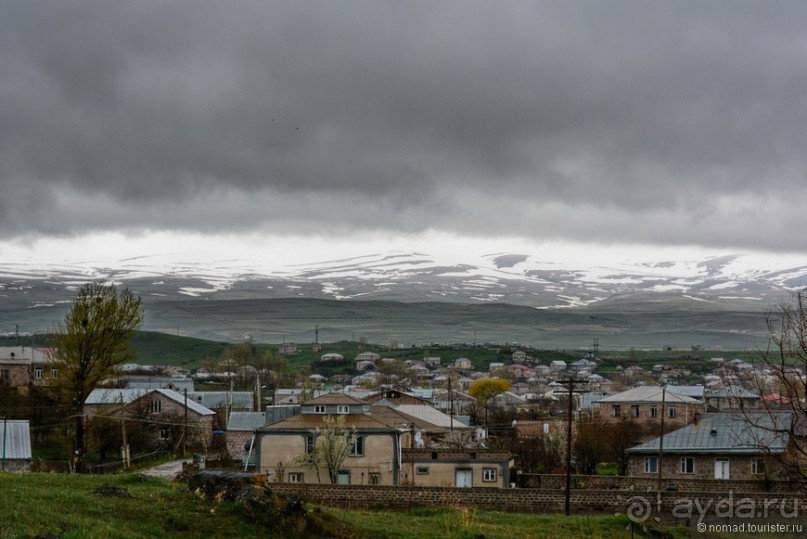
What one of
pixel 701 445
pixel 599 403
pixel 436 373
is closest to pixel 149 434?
pixel 701 445

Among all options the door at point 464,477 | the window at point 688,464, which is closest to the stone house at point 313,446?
the door at point 464,477

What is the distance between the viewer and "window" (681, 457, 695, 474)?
154 feet

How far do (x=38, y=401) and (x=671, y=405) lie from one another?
51.0 m

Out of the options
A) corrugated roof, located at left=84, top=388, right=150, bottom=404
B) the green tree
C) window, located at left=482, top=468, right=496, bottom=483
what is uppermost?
the green tree

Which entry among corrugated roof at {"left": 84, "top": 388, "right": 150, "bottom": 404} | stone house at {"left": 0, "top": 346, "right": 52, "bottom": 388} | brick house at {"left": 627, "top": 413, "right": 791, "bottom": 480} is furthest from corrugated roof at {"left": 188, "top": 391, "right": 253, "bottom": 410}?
brick house at {"left": 627, "top": 413, "right": 791, "bottom": 480}

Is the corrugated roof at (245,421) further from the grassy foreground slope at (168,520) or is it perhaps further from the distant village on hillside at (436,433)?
the grassy foreground slope at (168,520)

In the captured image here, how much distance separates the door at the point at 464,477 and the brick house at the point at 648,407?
3944 cm

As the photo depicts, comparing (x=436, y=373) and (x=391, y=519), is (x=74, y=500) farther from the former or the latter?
(x=436, y=373)

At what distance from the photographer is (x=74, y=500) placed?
1797 cm

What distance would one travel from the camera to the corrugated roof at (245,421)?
65.6 metres

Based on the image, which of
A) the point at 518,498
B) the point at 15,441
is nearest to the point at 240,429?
the point at 15,441

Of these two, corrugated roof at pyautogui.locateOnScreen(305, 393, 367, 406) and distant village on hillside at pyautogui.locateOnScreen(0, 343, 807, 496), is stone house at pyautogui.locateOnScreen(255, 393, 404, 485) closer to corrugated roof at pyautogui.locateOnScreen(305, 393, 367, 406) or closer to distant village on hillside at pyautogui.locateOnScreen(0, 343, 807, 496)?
distant village on hillside at pyautogui.locateOnScreen(0, 343, 807, 496)

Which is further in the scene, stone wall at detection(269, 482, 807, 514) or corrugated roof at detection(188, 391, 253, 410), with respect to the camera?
corrugated roof at detection(188, 391, 253, 410)

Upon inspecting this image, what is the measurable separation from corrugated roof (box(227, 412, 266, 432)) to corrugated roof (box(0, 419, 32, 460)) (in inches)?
724
